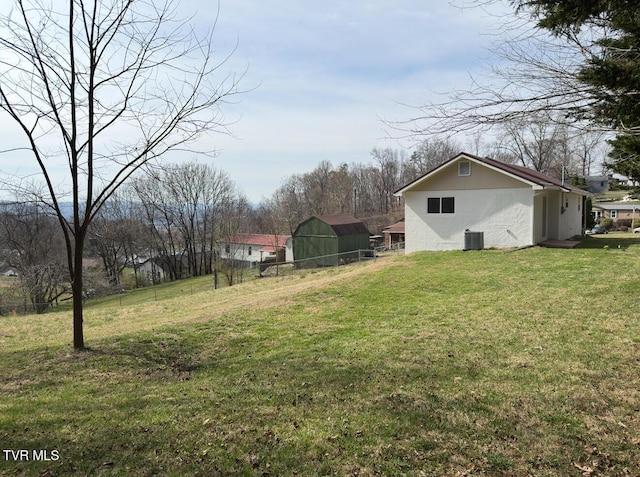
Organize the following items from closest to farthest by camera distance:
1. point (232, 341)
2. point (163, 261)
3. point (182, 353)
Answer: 1. point (182, 353)
2. point (232, 341)
3. point (163, 261)

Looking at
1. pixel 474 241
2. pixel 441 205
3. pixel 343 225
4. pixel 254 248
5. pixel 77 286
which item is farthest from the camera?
pixel 254 248

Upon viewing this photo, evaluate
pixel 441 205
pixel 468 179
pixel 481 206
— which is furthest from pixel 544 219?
pixel 441 205

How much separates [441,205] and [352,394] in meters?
15.6

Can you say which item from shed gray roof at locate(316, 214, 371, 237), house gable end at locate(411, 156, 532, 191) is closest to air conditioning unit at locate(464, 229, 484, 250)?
house gable end at locate(411, 156, 532, 191)

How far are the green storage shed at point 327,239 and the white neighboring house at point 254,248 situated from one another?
9.13 metres

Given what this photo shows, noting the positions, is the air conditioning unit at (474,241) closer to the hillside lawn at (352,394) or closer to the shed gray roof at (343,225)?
the hillside lawn at (352,394)

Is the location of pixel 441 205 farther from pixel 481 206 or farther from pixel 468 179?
pixel 481 206

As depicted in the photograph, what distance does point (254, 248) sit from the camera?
1815 inches

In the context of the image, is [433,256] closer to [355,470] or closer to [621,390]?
[621,390]

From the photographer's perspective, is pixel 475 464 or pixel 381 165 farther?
pixel 381 165

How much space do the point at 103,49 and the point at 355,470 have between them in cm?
657

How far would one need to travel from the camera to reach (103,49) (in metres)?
6.13

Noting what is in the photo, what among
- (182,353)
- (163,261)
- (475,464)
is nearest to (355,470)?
(475,464)

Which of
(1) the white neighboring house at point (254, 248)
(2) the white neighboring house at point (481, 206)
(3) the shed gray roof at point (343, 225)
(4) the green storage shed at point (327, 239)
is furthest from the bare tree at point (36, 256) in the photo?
(2) the white neighboring house at point (481, 206)
